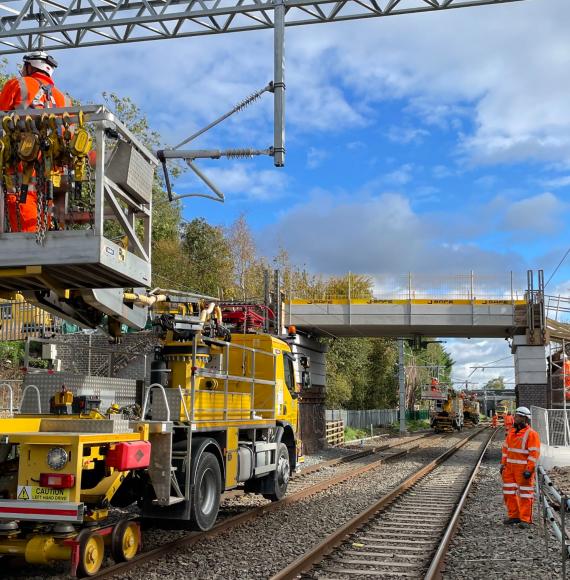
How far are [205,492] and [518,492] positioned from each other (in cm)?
467

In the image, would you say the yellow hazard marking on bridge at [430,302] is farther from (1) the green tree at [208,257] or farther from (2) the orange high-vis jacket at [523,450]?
(2) the orange high-vis jacket at [523,450]

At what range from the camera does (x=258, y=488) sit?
41.1ft

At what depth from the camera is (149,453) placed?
7711mm

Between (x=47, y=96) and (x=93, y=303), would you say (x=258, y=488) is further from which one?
(x=47, y=96)

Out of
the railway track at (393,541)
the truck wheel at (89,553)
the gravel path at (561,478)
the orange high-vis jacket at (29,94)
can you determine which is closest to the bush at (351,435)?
the gravel path at (561,478)

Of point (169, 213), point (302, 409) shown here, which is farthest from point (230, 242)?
point (302, 409)

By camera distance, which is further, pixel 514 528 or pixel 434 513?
pixel 434 513

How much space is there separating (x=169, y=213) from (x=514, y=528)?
1203 inches

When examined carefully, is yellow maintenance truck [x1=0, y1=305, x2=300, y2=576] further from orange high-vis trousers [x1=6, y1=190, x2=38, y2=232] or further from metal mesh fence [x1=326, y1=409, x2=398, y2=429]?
metal mesh fence [x1=326, y1=409, x2=398, y2=429]

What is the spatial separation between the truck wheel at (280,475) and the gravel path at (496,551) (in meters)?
3.22

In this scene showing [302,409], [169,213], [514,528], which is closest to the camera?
[514,528]

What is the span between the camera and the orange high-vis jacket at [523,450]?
34.0ft

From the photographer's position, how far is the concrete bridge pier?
83.4 feet

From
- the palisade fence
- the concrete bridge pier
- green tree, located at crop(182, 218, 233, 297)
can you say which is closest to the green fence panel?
the palisade fence
